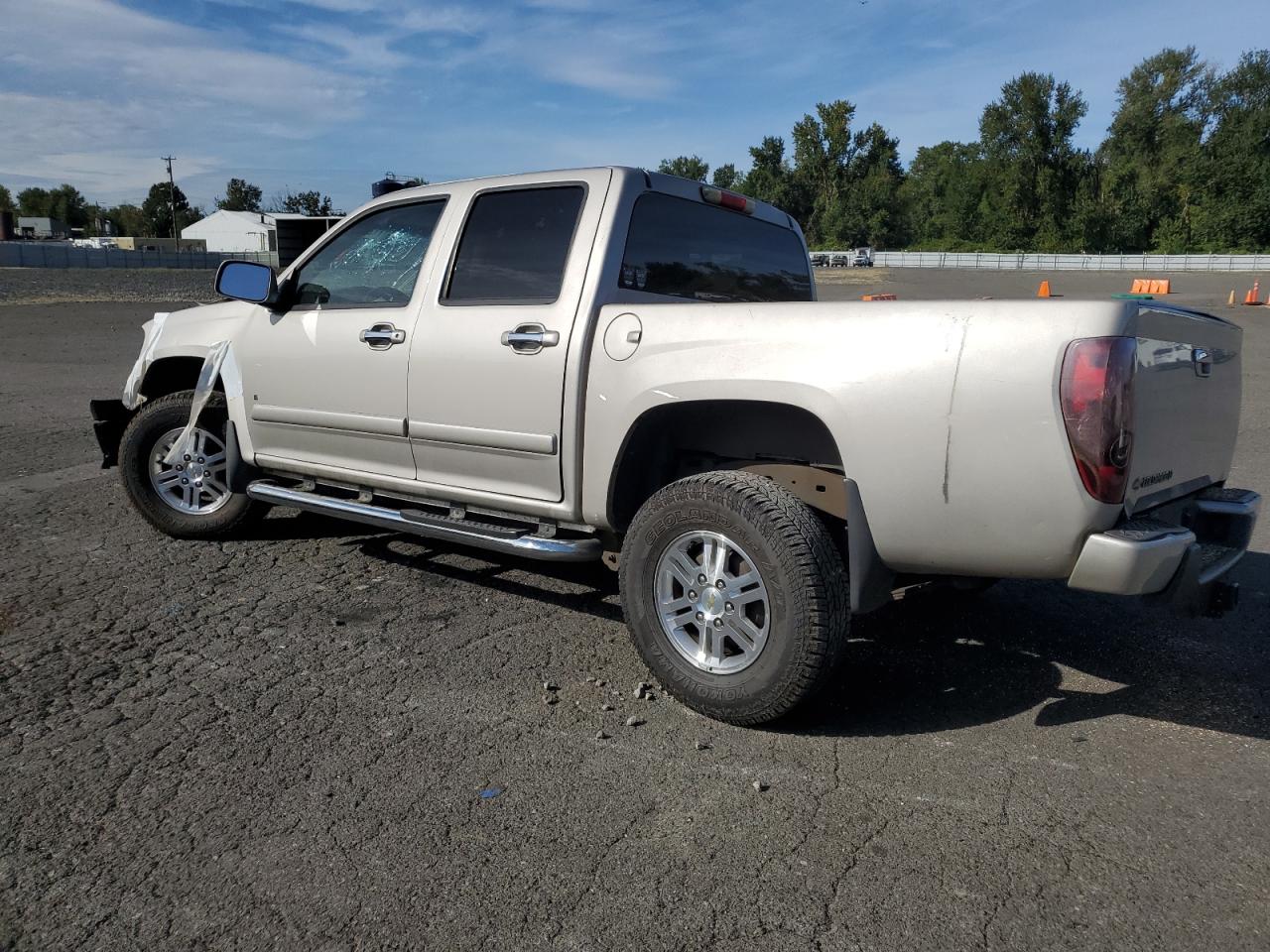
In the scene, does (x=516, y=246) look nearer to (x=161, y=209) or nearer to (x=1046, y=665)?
(x=1046, y=665)

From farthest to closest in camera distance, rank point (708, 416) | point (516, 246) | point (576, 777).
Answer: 1. point (516, 246)
2. point (708, 416)
3. point (576, 777)

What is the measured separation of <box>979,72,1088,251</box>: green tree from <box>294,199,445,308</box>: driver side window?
74258 mm

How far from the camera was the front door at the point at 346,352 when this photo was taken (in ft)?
14.6

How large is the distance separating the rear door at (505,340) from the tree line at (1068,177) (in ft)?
227

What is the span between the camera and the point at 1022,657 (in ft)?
13.2

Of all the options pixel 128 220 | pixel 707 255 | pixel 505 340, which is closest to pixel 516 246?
pixel 505 340

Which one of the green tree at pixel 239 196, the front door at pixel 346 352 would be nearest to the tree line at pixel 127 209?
the green tree at pixel 239 196

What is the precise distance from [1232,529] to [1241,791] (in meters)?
0.95

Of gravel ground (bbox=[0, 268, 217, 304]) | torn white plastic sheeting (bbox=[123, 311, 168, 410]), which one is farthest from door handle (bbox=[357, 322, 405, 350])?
gravel ground (bbox=[0, 268, 217, 304])

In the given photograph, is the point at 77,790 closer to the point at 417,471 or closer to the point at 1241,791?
the point at 417,471

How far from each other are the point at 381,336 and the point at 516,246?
2.54 ft

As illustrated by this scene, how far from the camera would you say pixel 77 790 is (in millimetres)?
2904

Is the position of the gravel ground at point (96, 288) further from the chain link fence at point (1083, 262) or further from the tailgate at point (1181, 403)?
the chain link fence at point (1083, 262)

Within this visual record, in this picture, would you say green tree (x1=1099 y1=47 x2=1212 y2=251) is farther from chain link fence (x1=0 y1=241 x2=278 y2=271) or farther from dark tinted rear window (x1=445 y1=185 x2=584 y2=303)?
dark tinted rear window (x1=445 y1=185 x2=584 y2=303)
